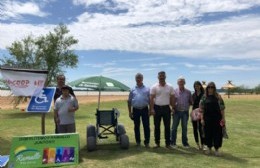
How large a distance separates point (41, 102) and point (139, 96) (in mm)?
2979

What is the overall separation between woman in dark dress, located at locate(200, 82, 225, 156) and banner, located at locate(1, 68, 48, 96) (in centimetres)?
410

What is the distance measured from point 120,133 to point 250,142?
14.8ft

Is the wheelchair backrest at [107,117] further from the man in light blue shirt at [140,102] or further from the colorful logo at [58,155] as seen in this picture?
the colorful logo at [58,155]

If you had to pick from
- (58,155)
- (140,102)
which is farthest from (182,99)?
(58,155)

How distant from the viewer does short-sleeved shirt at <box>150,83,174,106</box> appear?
37.0ft

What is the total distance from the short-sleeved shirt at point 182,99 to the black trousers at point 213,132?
1.15 meters

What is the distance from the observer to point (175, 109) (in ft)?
38.6

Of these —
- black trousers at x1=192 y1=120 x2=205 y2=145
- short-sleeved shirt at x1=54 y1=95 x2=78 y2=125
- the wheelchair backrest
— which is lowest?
black trousers at x1=192 y1=120 x2=205 y2=145

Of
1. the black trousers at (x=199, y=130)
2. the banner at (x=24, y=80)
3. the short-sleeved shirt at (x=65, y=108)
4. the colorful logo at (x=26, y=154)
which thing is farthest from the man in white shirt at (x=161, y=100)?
the colorful logo at (x=26, y=154)

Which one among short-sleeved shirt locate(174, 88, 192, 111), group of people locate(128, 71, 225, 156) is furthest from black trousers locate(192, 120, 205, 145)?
short-sleeved shirt locate(174, 88, 192, 111)

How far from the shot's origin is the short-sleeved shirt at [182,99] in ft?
38.2

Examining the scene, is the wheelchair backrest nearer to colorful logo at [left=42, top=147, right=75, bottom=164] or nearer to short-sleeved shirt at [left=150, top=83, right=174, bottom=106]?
short-sleeved shirt at [left=150, top=83, right=174, bottom=106]

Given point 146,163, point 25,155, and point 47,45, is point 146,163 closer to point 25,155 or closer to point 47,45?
point 25,155

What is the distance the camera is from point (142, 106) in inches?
448
